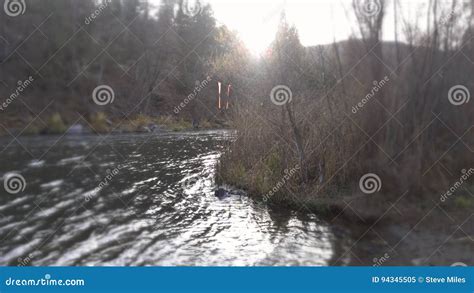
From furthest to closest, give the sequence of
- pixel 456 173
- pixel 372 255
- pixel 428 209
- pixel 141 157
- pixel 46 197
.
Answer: pixel 141 157 < pixel 46 197 < pixel 456 173 < pixel 428 209 < pixel 372 255

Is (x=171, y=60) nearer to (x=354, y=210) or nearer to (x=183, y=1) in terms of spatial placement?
(x=183, y=1)

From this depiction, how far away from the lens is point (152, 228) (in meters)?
7.45

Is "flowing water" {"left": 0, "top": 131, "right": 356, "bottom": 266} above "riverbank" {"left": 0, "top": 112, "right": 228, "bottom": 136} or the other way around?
above

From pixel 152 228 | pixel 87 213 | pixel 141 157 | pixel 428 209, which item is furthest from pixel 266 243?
pixel 141 157

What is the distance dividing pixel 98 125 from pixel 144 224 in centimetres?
2340

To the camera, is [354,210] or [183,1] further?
[183,1]

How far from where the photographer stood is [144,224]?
7680 millimetres

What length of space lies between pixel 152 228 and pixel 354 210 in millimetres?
3993

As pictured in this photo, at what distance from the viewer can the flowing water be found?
608 cm

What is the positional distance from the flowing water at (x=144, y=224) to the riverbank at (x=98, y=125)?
12.3m

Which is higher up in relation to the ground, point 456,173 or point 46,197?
point 456,173

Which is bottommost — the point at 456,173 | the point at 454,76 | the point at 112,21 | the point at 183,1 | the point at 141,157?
the point at 141,157

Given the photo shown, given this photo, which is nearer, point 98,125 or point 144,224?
point 144,224

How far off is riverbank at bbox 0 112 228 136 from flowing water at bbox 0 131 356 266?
40.2 feet
